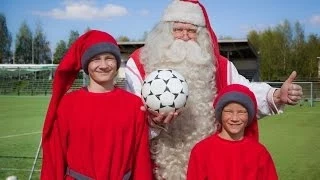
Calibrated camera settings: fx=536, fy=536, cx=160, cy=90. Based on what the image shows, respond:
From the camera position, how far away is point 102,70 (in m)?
3.25

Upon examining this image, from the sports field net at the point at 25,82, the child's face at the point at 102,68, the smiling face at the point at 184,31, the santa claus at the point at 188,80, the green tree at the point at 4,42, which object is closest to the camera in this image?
the child's face at the point at 102,68

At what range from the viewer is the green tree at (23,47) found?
6726cm

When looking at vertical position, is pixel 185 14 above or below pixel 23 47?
below

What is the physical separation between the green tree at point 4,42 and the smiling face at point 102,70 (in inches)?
2374

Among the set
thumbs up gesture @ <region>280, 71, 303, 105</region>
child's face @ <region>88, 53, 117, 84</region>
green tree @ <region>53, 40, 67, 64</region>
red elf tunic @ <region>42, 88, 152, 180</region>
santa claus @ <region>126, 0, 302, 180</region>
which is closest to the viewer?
red elf tunic @ <region>42, 88, 152, 180</region>

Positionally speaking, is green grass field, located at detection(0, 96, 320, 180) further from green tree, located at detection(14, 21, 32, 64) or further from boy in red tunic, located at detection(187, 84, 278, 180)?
green tree, located at detection(14, 21, 32, 64)

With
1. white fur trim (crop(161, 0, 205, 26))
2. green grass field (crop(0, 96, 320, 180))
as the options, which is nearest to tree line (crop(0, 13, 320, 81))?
green grass field (crop(0, 96, 320, 180))

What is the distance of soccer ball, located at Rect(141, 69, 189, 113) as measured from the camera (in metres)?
3.35

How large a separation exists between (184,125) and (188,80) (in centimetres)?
32

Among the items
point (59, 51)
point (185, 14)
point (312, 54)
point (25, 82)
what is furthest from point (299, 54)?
point (185, 14)

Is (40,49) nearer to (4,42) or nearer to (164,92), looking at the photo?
(4,42)

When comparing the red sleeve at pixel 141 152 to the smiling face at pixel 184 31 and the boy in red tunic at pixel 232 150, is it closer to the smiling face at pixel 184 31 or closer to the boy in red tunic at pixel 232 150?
the boy in red tunic at pixel 232 150

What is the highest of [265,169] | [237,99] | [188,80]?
[188,80]

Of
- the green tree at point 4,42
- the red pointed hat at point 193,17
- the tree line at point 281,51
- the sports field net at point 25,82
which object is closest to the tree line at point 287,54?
Result: the tree line at point 281,51
